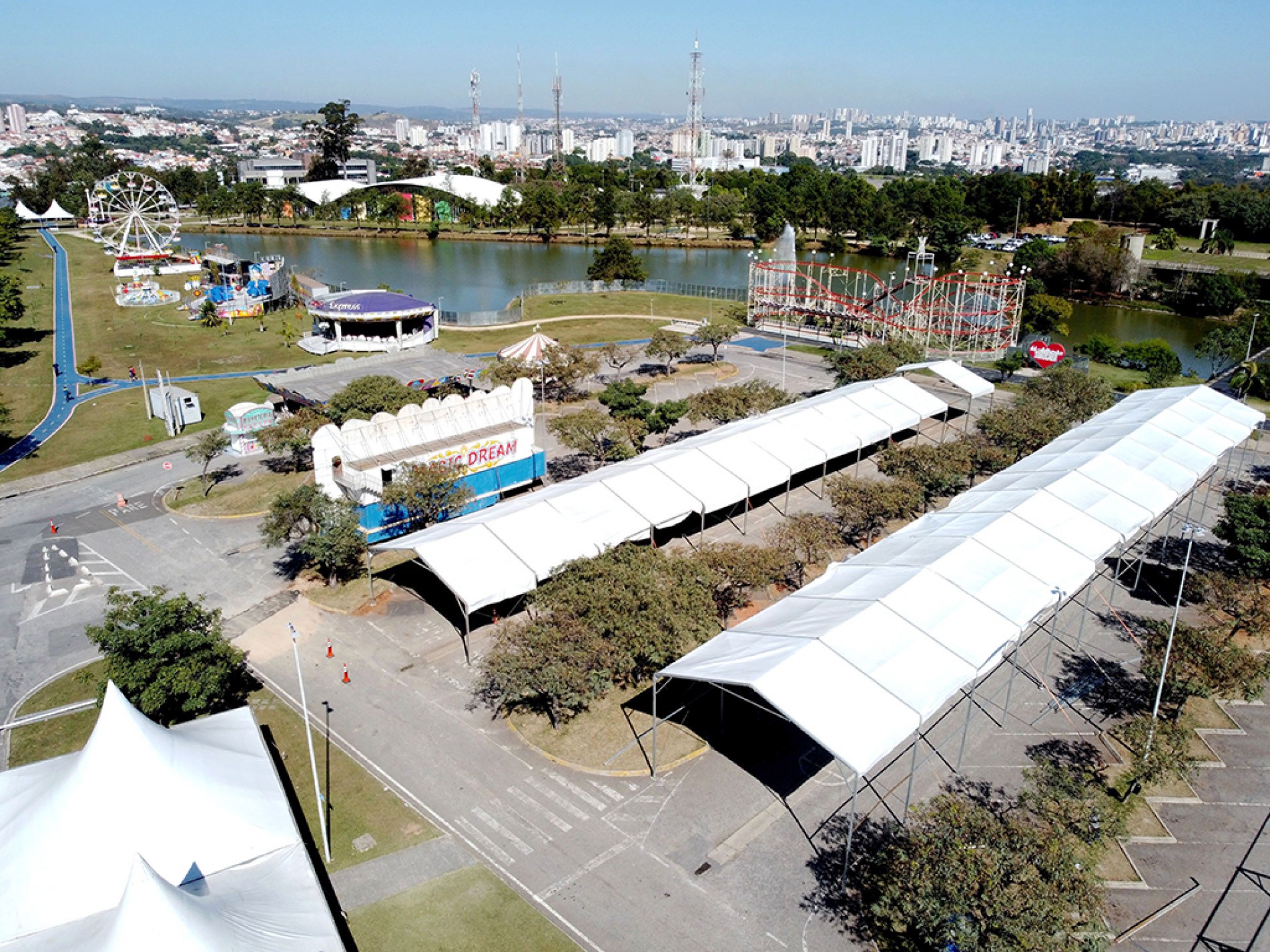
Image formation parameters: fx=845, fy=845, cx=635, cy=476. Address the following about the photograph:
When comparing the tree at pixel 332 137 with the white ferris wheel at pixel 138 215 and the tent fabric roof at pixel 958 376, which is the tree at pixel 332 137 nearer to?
the white ferris wheel at pixel 138 215

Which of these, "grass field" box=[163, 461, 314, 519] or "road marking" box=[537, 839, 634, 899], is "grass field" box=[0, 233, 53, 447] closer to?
"grass field" box=[163, 461, 314, 519]

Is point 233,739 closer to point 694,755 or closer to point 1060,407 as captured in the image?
point 694,755

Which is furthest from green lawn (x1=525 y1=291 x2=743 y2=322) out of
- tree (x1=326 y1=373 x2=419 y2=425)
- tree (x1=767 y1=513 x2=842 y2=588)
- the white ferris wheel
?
Answer: the white ferris wheel

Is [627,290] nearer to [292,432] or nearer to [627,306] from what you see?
[627,306]

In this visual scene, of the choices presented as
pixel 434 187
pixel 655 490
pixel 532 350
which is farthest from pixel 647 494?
pixel 434 187

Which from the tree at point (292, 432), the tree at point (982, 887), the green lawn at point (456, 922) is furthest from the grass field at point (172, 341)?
the tree at point (982, 887)

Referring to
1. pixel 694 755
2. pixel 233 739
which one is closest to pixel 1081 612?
pixel 694 755
